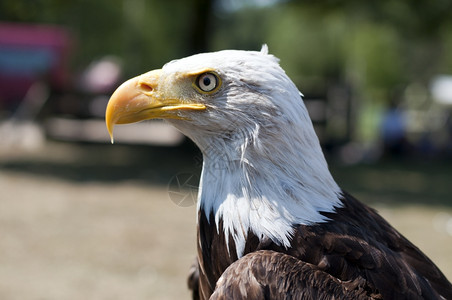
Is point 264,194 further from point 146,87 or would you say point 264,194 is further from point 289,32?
point 289,32

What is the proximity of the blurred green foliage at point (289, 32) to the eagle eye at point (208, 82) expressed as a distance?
12751 millimetres

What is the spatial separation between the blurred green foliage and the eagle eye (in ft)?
41.8

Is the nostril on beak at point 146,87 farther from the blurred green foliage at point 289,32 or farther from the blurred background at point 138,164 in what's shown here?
the blurred green foliage at point 289,32

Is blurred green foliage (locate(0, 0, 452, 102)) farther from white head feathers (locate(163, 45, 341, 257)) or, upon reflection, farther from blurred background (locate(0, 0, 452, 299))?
white head feathers (locate(163, 45, 341, 257))

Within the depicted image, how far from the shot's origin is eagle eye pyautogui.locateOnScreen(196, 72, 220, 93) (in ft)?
9.53

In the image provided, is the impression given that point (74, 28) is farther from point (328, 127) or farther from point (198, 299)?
point (198, 299)

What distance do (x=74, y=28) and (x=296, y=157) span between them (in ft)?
136

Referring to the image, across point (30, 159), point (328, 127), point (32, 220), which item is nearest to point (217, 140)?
point (32, 220)

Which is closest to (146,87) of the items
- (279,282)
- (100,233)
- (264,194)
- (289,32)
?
(264,194)

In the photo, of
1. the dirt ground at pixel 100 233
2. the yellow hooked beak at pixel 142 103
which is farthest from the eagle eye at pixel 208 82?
the dirt ground at pixel 100 233

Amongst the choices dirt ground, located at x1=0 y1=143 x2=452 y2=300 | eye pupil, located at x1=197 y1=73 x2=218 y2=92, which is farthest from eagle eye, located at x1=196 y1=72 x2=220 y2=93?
dirt ground, located at x1=0 y1=143 x2=452 y2=300

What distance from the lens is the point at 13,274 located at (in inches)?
270

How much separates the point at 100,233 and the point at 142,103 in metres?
5.88

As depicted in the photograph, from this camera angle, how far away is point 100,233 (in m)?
8.51
